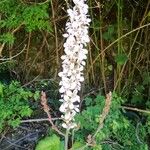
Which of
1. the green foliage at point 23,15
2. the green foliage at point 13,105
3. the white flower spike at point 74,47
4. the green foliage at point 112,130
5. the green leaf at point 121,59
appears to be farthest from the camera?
the green leaf at point 121,59

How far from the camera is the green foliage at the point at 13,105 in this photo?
2.79m

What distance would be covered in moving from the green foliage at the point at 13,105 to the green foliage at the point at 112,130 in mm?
342

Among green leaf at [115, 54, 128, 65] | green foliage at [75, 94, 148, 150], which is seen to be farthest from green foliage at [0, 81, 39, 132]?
green leaf at [115, 54, 128, 65]

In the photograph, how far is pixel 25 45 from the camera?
3525 mm

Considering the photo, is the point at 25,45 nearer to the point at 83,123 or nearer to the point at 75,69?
the point at 83,123

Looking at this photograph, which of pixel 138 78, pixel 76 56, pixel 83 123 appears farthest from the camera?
pixel 138 78

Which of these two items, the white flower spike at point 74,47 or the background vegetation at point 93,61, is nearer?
the white flower spike at point 74,47

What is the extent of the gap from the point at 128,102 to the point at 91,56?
41 cm

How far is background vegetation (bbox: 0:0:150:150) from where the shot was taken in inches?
113

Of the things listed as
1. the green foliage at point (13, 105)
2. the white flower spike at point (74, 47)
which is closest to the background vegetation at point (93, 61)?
the green foliage at point (13, 105)

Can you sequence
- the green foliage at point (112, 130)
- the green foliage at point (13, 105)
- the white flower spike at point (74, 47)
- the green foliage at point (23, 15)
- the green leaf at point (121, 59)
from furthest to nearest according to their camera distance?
1. the green leaf at point (121, 59)
2. the green foliage at point (23, 15)
3. the green foliage at point (13, 105)
4. the green foliage at point (112, 130)
5. the white flower spike at point (74, 47)

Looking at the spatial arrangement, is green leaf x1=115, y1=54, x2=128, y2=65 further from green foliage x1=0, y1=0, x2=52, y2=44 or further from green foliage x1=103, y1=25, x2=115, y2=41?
green foliage x1=0, y1=0, x2=52, y2=44

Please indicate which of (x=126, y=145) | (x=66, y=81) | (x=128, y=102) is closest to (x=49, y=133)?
(x=126, y=145)

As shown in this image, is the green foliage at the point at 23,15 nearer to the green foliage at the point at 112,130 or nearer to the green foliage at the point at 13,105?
the green foliage at the point at 13,105
